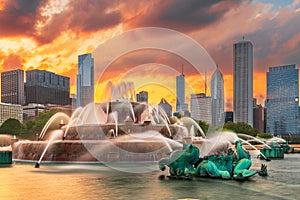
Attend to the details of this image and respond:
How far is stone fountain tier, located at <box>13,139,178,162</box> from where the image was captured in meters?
29.6

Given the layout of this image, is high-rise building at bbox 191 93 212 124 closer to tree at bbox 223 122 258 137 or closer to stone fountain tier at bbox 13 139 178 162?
tree at bbox 223 122 258 137

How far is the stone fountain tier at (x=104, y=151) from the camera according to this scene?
97.0 feet

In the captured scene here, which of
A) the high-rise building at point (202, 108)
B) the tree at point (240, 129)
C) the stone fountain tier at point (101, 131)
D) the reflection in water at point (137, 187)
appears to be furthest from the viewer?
the tree at point (240, 129)

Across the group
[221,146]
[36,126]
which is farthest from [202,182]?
[36,126]

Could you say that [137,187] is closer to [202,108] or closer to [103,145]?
[103,145]

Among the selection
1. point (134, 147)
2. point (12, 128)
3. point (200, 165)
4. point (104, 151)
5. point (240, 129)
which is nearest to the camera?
point (200, 165)

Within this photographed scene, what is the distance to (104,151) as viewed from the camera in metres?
29.5

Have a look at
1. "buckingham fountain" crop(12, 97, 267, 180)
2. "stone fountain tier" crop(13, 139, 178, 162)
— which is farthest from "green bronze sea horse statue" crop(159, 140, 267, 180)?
"stone fountain tier" crop(13, 139, 178, 162)

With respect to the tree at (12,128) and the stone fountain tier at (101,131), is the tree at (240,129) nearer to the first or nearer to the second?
the tree at (12,128)

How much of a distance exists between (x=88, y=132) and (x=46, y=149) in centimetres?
544

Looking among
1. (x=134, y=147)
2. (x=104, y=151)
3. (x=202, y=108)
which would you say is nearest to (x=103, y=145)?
(x=104, y=151)

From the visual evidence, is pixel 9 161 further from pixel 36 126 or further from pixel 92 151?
pixel 36 126

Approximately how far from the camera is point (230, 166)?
762 inches

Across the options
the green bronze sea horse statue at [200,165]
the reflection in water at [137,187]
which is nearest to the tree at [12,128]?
the reflection in water at [137,187]
